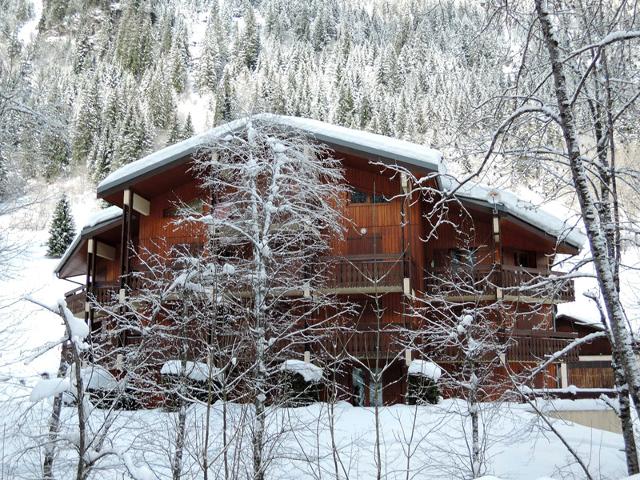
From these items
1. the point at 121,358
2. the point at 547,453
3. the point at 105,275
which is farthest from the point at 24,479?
the point at 105,275

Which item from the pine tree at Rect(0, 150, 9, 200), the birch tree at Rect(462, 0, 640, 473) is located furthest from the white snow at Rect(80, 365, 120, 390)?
the birch tree at Rect(462, 0, 640, 473)

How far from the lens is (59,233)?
56188 millimetres

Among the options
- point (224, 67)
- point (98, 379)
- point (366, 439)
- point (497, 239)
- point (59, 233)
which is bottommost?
point (366, 439)

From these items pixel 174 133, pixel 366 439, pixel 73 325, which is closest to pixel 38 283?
pixel 174 133

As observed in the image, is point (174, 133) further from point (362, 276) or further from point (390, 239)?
point (362, 276)

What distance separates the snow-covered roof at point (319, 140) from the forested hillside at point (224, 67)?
20.5 meters

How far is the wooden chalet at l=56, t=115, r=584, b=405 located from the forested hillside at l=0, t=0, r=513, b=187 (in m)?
19.8

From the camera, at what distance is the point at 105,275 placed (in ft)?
93.1

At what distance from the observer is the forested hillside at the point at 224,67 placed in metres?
76.8

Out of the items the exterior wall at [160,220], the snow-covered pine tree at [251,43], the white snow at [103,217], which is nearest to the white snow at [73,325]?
the exterior wall at [160,220]

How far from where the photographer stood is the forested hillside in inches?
3024

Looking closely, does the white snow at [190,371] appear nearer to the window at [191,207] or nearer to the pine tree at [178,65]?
the window at [191,207]

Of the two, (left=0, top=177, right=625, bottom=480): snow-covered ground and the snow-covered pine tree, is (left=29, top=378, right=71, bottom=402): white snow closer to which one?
(left=0, top=177, right=625, bottom=480): snow-covered ground

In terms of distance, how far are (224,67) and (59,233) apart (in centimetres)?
5528
